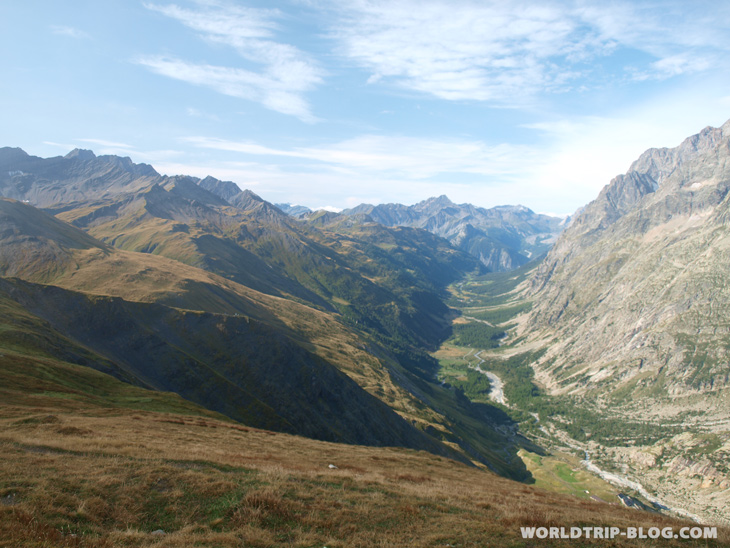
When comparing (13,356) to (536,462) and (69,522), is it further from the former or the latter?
(536,462)

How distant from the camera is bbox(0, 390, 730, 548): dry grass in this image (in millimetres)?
18219

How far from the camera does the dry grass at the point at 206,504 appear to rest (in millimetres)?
18219

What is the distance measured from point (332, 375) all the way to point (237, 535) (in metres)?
99.4

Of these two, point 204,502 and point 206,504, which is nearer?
point 206,504

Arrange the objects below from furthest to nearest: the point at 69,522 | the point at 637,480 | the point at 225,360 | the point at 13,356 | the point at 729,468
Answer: the point at 637,480
the point at 729,468
the point at 225,360
the point at 13,356
the point at 69,522

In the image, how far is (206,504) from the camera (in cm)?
2222

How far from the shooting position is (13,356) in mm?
58219

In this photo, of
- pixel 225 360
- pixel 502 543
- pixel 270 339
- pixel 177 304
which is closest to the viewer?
pixel 502 543

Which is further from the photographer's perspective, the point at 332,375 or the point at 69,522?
the point at 332,375

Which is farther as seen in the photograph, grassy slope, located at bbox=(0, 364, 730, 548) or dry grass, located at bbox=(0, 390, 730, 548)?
grassy slope, located at bbox=(0, 364, 730, 548)

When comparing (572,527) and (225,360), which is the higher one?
(572,527)

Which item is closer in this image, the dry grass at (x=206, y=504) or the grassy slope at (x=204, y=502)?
the dry grass at (x=206, y=504)

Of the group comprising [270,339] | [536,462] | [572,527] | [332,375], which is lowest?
[536,462]

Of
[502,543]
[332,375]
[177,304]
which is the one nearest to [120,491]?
[502,543]
